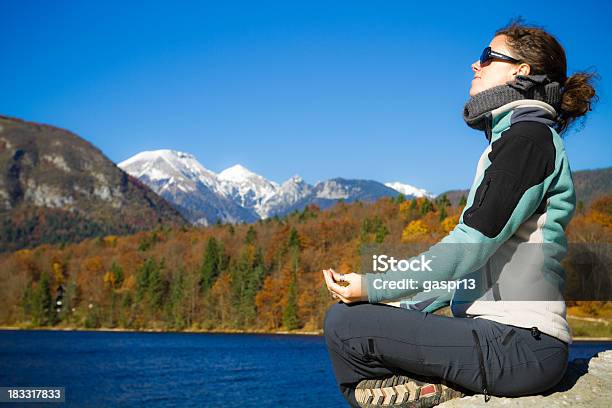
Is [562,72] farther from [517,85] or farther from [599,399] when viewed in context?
[599,399]

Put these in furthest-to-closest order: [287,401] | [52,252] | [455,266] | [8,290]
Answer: [52,252]
[8,290]
[287,401]
[455,266]

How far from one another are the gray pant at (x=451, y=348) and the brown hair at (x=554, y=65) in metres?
1.05

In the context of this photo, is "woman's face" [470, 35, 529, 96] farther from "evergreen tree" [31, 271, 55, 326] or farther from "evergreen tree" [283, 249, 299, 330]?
"evergreen tree" [31, 271, 55, 326]

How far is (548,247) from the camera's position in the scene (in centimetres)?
264

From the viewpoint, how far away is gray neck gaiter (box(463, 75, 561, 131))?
9.37 ft

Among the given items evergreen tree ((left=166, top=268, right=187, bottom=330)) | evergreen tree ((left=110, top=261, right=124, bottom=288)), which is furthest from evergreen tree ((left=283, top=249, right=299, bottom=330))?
evergreen tree ((left=110, top=261, right=124, bottom=288))

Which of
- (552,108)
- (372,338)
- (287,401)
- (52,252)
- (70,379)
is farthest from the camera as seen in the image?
(52,252)

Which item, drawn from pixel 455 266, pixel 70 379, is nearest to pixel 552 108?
pixel 455 266

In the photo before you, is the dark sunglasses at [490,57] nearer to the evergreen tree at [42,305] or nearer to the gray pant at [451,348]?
the gray pant at [451,348]

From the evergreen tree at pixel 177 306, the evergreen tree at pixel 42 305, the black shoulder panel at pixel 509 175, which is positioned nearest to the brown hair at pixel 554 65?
the black shoulder panel at pixel 509 175

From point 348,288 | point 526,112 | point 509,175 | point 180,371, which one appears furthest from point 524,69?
point 180,371

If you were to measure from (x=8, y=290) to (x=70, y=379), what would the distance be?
217 ft

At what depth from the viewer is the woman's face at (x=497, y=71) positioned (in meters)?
2.95

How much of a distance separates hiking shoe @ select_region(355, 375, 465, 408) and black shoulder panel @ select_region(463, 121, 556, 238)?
0.82 meters
